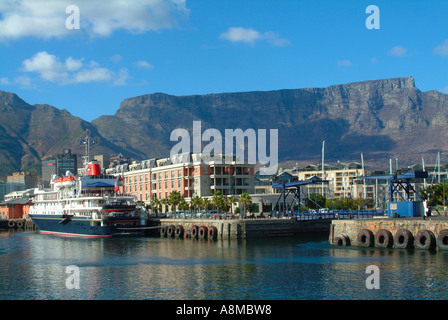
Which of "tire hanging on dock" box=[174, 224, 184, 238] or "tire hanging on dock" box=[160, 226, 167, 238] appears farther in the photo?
"tire hanging on dock" box=[160, 226, 167, 238]

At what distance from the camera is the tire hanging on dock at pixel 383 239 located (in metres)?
68.2

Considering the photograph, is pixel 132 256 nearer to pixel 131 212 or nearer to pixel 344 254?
pixel 344 254

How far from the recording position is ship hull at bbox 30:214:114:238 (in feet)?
324

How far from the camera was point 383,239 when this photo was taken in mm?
69562

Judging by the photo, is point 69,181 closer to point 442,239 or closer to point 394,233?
point 394,233

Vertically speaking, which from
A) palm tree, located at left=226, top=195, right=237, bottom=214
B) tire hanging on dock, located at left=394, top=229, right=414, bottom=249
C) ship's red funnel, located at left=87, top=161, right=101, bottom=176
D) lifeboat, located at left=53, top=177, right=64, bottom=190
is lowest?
tire hanging on dock, located at left=394, top=229, right=414, bottom=249

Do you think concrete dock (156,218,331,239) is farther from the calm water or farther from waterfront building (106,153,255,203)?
waterfront building (106,153,255,203)

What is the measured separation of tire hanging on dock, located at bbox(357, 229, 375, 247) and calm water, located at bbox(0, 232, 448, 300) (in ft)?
11.1

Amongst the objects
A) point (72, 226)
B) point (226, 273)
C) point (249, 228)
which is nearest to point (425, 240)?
point (226, 273)

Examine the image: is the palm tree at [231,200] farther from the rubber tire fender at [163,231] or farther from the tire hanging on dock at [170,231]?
the tire hanging on dock at [170,231]

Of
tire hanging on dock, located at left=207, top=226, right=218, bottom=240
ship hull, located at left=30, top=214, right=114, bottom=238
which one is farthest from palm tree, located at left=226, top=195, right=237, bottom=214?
ship hull, located at left=30, top=214, right=114, bottom=238

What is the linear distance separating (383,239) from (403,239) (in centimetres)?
322

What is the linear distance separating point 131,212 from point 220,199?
2279 cm
